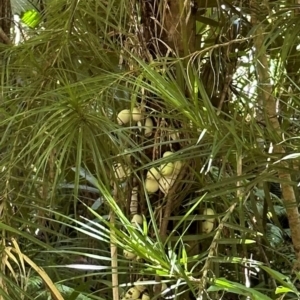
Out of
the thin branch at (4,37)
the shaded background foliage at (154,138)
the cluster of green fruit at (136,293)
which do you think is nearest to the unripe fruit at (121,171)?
the shaded background foliage at (154,138)

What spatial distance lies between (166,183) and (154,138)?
5 cm

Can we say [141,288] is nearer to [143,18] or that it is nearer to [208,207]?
[208,207]

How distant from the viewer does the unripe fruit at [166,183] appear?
1.82 feet

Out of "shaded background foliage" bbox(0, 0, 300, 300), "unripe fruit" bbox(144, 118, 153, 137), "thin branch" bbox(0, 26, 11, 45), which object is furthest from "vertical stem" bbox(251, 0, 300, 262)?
"thin branch" bbox(0, 26, 11, 45)

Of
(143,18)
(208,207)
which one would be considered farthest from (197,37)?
(208,207)

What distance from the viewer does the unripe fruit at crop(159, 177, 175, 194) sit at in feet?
1.82

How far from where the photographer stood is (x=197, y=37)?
0.65m

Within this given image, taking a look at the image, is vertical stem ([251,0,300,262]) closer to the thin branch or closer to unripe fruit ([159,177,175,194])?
unripe fruit ([159,177,175,194])

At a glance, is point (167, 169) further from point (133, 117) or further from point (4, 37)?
point (4, 37)

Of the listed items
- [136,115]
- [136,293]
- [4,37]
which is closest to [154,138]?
[136,115]

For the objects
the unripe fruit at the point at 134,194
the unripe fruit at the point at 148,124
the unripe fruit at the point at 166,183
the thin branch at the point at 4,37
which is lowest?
the unripe fruit at the point at 134,194

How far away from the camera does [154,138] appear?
0.55 meters

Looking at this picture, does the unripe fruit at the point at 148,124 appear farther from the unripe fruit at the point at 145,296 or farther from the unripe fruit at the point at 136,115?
the unripe fruit at the point at 145,296

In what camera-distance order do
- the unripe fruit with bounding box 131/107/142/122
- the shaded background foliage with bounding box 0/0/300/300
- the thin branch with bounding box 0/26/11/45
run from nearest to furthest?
the shaded background foliage with bounding box 0/0/300/300, the unripe fruit with bounding box 131/107/142/122, the thin branch with bounding box 0/26/11/45
